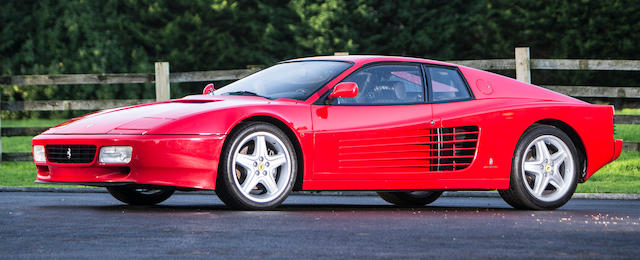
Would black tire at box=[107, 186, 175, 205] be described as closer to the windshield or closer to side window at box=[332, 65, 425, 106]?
the windshield

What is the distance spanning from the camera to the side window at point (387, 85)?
8.52 metres

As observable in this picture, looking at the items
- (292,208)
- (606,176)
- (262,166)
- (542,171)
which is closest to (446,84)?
(542,171)

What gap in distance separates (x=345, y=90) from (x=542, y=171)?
6.77 ft

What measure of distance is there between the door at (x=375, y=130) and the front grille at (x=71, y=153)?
1.69m

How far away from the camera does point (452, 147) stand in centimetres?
869

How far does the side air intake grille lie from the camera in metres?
8.60

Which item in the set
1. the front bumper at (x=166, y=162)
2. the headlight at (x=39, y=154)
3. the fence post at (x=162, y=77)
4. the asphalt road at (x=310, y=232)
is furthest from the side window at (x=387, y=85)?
the fence post at (x=162, y=77)

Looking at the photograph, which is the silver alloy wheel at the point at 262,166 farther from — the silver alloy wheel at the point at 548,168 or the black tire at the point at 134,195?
the silver alloy wheel at the point at 548,168

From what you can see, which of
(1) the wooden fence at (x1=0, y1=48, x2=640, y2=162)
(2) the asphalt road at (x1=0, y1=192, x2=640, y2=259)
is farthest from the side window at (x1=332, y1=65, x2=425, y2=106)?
(1) the wooden fence at (x1=0, y1=48, x2=640, y2=162)

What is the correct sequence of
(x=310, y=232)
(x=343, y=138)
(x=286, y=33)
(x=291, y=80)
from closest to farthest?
1. (x=310, y=232)
2. (x=343, y=138)
3. (x=291, y=80)
4. (x=286, y=33)

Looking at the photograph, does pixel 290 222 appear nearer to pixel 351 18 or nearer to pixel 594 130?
A: pixel 594 130

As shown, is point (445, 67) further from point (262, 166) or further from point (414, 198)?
point (262, 166)

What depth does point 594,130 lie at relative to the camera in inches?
371

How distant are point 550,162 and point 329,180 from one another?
2.11 meters
